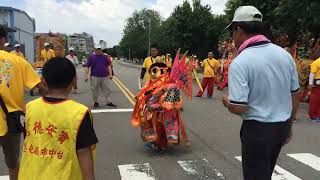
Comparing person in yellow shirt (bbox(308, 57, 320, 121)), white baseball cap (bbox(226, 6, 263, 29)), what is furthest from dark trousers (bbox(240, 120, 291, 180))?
person in yellow shirt (bbox(308, 57, 320, 121))

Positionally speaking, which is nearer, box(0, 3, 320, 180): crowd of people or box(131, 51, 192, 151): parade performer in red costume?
box(0, 3, 320, 180): crowd of people

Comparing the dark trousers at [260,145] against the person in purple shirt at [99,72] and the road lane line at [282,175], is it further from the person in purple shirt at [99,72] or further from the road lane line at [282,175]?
the person in purple shirt at [99,72]

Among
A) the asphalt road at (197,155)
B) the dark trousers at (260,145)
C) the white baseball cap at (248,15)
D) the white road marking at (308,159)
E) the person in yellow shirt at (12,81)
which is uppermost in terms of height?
the white baseball cap at (248,15)

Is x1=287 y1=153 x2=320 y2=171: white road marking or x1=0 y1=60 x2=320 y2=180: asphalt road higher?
x1=287 y1=153 x2=320 y2=171: white road marking

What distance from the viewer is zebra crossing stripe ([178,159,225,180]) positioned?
671cm

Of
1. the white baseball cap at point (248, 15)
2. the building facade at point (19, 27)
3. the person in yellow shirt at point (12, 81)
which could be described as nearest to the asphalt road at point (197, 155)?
the person in yellow shirt at point (12, 81)

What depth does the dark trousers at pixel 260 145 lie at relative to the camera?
12.2ft

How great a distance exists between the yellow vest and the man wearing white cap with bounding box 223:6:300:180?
1.20 m

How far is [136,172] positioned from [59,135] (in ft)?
13.2

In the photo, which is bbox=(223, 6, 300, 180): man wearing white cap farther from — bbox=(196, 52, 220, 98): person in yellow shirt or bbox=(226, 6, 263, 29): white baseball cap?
bbox=(196, 52, 220, 98): person in yellow shirt

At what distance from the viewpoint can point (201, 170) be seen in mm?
7062

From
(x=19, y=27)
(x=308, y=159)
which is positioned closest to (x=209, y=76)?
(x=308, y=159)

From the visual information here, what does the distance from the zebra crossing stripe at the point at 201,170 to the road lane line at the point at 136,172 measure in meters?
0.51

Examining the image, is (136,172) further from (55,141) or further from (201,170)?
(55,141)
